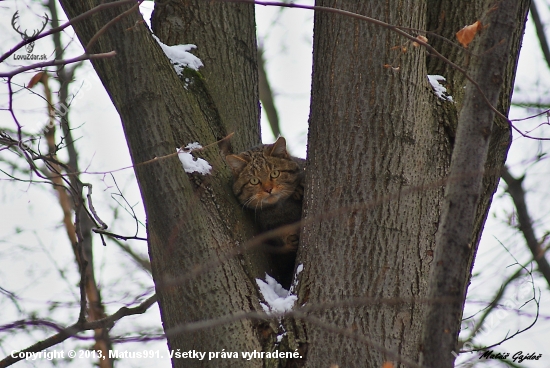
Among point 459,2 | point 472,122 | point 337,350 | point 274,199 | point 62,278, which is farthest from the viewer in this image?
point 62,278

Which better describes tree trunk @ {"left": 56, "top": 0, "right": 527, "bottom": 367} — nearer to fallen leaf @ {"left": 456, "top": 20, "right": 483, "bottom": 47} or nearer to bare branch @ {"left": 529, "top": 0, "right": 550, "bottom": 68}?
fallen leaf @ {"left": 456, "top": 20, "right": 483, "bottom": 47}

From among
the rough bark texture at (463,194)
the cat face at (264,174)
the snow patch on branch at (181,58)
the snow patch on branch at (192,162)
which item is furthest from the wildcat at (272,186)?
the rough bark texture at (463,194)

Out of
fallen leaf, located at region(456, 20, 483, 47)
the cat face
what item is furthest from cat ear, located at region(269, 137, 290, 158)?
fallen leaf, located at region(456, 20, 483, 47)

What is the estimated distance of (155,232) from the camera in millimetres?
2377

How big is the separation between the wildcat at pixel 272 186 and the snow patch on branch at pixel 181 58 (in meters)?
0.57

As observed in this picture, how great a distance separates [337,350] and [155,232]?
885 mm

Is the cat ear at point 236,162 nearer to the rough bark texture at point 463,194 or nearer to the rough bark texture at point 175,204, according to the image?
the rough bark texture at point 175,204

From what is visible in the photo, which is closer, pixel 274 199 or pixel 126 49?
pixel 126 49

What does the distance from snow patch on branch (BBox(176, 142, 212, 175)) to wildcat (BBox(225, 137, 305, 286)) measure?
45 cm

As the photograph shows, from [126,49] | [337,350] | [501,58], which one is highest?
[126,49]

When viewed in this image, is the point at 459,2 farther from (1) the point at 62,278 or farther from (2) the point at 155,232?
(1) the point at 62,278

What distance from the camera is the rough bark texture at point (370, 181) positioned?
2287mm

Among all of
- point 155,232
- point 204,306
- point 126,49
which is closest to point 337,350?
point 204,306

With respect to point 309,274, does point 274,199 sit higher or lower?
higher
